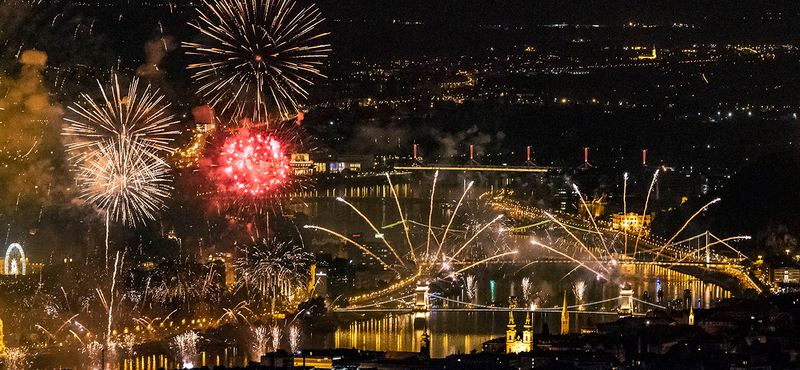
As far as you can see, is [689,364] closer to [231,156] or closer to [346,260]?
[231,156]

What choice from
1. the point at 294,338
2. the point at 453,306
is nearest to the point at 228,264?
the point at 294,338

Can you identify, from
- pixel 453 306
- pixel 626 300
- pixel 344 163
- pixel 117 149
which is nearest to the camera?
pixel 117 149

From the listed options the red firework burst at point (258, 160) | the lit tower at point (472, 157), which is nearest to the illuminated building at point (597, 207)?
the lit tower at point (472, 157)

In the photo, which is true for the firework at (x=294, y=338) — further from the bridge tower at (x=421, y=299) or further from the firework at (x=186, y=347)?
the bridge tower at (x=421, y=299)

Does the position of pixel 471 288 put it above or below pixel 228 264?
below

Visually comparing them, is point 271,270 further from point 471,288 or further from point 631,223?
point 631,223

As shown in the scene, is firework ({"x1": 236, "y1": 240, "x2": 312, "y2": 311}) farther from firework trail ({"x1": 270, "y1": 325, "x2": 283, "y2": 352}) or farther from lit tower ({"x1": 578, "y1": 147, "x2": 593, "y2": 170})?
lit tower ({"x1": 578, "y1": 147, "x2": 593, "y2": 170})

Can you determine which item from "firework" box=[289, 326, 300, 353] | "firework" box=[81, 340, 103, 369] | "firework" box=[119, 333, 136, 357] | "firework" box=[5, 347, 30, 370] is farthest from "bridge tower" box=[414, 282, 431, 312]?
"firework" box=[5, 347, 30, 370]
